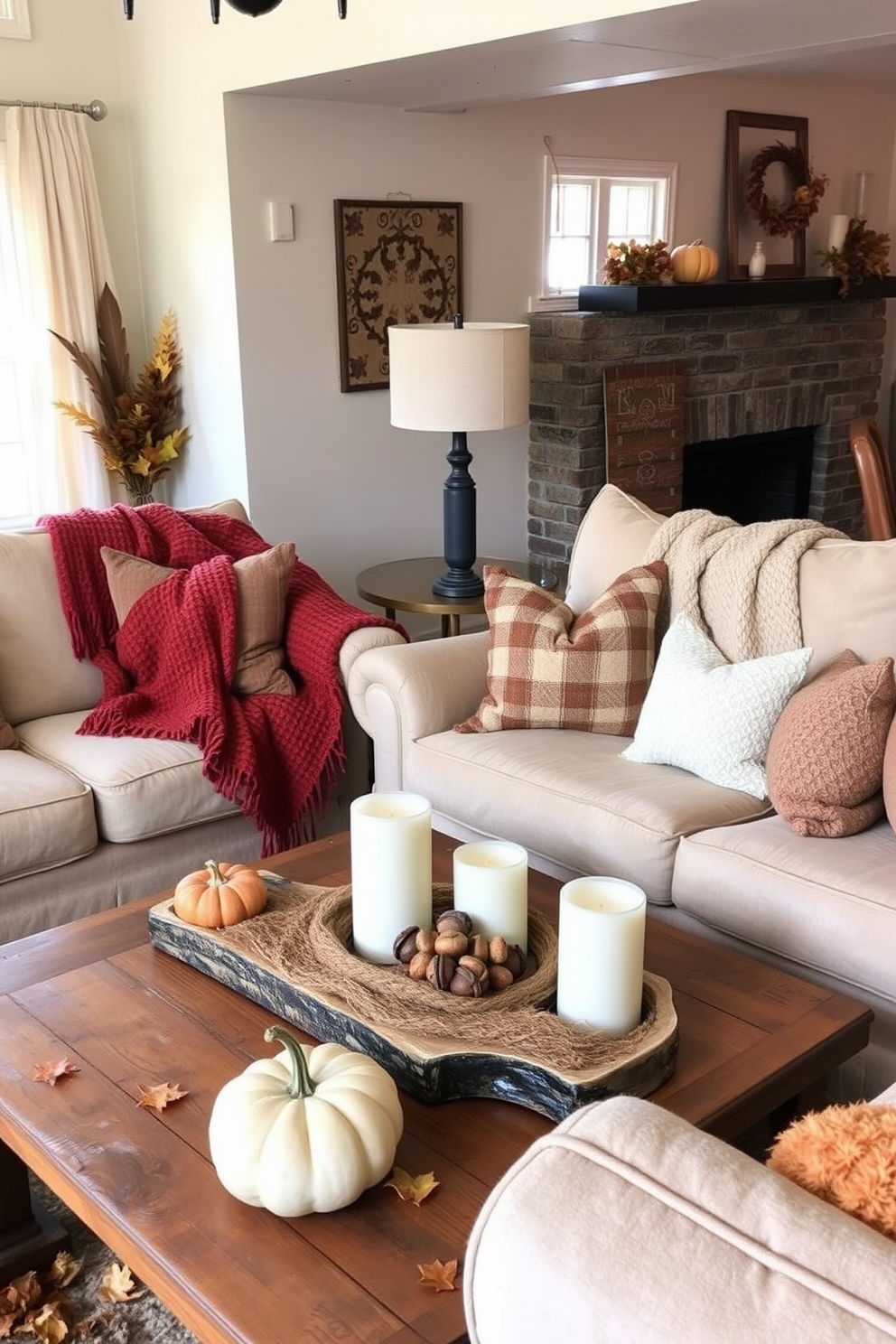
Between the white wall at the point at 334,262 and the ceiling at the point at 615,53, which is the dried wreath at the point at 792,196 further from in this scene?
the ceiling at the point at 615,53

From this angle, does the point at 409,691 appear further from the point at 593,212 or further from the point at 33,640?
the point at 593,212

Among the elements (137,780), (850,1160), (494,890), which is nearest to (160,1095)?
(494,890)

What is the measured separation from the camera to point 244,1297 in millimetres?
1174

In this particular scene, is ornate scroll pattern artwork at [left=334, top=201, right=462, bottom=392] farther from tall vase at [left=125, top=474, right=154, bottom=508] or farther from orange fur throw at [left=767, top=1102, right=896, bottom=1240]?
orange fur throw at [left=767, top=1102, right=896, bottom=1240]

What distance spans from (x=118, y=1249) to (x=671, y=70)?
3.10 metres

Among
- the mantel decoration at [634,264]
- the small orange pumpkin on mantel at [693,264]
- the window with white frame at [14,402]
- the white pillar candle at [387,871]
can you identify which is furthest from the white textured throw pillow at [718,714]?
the small orange pumpkin on mantel at [693,264]

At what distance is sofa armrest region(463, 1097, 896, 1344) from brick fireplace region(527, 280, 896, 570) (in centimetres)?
380

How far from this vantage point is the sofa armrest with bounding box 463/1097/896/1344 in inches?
24.7

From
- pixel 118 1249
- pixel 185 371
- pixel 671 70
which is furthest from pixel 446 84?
pixel 118 1249

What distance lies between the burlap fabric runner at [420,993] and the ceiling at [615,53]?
1874 mm

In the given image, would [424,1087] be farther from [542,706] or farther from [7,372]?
[7,372]

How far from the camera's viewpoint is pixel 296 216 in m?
3.78

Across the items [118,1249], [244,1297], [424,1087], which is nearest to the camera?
[244,1297]

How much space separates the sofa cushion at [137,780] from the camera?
257 centimetres
